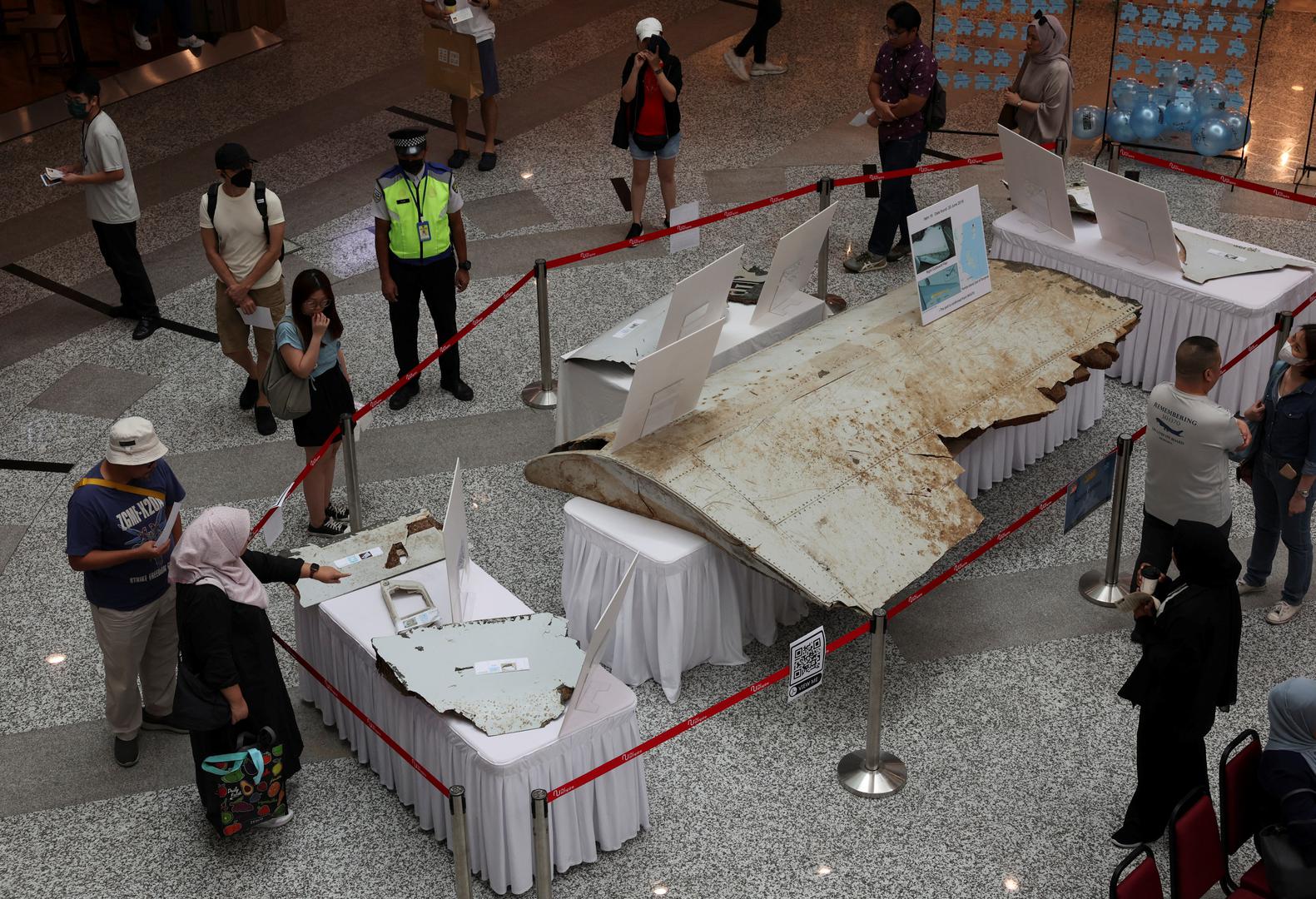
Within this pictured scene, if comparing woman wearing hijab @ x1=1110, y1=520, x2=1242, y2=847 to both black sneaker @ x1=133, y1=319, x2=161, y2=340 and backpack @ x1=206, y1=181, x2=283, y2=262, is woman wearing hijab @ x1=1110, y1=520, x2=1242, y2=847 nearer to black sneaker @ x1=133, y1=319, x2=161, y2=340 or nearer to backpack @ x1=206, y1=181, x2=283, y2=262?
backpack @ x1=206, y1=181, x2=283, y2=262

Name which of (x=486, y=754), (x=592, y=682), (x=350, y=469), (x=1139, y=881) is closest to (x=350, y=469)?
(x=350, y=469)

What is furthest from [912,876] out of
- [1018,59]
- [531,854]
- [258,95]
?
[258,95]

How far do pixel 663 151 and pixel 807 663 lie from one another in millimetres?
5102

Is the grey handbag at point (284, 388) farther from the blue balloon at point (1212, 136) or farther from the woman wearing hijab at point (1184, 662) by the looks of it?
the blue balloon at point (1212, 136)

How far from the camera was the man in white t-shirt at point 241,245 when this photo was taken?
7227mm

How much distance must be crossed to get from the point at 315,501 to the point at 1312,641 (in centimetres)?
463

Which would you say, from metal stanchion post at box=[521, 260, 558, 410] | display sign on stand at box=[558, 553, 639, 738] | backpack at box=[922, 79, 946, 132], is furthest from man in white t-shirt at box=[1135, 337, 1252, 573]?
backpack at box=[922, 79, 946, 132]

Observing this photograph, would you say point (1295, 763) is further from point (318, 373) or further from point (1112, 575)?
point (318, 373)

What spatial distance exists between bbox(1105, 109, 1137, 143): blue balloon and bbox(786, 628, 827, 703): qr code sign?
7.40m

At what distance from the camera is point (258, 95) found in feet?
40.8

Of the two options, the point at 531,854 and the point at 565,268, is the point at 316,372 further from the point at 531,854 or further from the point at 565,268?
the point at 565,268

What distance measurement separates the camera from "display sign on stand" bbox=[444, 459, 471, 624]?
5102 millimetres

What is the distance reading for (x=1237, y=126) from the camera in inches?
416

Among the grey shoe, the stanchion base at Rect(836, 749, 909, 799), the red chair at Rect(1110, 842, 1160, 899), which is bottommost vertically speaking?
the stanchion base at Rect(836, 749, 909, 799)
